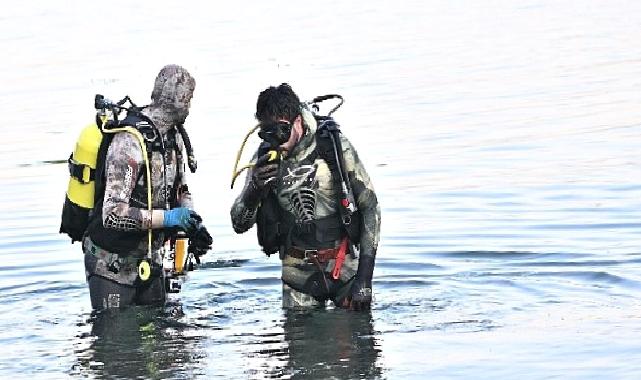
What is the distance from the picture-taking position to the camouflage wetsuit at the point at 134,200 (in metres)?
9.24

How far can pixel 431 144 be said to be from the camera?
57.5 feet

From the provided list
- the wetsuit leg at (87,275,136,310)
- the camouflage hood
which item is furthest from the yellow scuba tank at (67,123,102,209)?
the wetsuit leg at (87,275,136,310)

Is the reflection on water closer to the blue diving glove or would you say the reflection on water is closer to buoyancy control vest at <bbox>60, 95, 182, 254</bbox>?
the blue diving glove

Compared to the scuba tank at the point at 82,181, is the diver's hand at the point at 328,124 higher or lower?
higher

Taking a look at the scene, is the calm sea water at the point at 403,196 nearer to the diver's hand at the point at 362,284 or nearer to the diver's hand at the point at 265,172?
the diver's hand at the point at 362,284

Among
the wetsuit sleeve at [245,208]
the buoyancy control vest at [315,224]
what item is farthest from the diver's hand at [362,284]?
the wetsuit sleeve at [245,208]

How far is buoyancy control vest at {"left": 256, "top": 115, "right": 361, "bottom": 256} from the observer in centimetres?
920

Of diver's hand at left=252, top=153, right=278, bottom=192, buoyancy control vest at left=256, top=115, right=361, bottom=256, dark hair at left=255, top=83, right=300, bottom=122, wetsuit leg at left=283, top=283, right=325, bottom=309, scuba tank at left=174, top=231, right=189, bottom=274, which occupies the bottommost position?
wetsuit leg at left=283, top=283, right=325, bottom=309

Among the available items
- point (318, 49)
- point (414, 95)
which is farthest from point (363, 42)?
point (414, 95)

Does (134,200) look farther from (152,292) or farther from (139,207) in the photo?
(152,292)

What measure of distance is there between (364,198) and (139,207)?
54.2 inches

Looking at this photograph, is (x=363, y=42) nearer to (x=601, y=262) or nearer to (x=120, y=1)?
(x=120, y=1)

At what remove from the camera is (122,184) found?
30.3ft

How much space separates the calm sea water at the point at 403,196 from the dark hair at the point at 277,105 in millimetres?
1396
